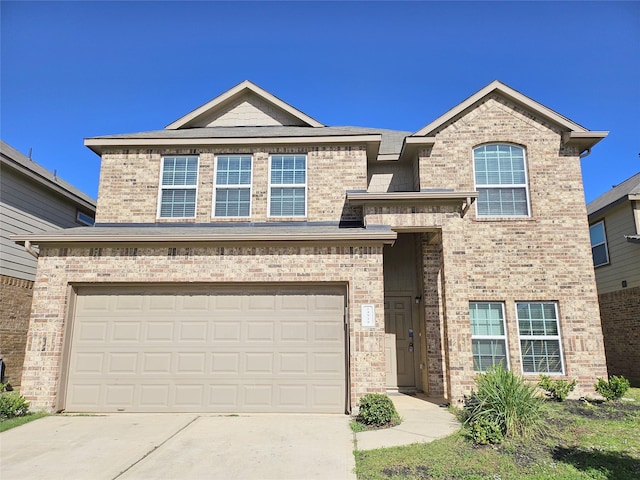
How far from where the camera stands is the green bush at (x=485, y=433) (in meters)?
6.36

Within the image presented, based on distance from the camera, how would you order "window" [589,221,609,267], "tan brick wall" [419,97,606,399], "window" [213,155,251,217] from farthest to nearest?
"window" [589,221,609,267] < "window" [213,155,251,217] < "tan brick wall" [419,97,606,399]

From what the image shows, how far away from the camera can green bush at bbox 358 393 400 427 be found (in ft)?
24.9

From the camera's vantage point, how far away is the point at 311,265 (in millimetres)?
9234

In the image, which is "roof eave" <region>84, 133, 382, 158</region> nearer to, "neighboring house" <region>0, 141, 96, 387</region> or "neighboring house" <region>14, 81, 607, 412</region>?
"neighboring house" <region>14, 81, 607, 412</region>

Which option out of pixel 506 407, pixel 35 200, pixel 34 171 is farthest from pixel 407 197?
pixel 35 200

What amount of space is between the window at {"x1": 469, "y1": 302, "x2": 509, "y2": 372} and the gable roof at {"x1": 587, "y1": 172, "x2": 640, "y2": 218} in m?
6.06

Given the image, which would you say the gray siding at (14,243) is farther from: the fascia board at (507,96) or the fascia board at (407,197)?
the fascia board at (507,96)

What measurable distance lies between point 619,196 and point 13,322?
61.1ft

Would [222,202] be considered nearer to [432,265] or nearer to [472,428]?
[432,265]

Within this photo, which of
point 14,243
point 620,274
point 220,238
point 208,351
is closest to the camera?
point 208,351

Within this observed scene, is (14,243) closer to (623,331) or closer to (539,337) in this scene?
(539,337)

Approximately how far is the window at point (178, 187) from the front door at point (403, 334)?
19.0 feet

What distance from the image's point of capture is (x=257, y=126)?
13.4 meters

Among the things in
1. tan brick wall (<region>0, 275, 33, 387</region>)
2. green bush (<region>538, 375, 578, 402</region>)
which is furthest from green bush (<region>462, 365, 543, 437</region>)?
tan brick wall (<region>0, 275, 33, 387</region>)
